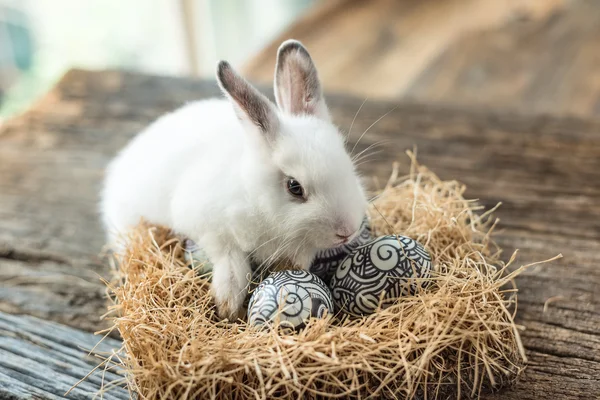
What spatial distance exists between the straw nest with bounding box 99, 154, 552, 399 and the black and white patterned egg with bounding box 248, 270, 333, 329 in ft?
0.09

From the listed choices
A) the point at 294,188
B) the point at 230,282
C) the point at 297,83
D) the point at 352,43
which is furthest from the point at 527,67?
the point at 230,282

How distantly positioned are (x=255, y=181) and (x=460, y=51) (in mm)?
3630

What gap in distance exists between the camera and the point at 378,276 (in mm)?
1501

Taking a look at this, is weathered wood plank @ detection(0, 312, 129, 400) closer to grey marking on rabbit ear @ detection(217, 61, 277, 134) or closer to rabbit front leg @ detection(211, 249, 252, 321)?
rabbit front leg @ detection(211, 249, 252, 321)

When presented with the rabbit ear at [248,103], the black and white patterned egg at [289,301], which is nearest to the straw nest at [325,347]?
the black and white patterned egg at [289,301]

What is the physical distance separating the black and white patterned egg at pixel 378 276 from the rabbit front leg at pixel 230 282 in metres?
0.24

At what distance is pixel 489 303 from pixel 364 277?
0.32 meters

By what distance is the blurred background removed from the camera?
401 centimetres

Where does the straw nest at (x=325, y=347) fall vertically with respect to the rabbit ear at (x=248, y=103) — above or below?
below

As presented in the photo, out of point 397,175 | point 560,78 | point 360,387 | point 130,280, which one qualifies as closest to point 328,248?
point 360,387

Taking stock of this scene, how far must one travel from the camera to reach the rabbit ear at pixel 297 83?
5.35ft

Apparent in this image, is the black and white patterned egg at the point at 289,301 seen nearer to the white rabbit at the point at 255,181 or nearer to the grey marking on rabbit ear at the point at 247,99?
the white rabbit at the point at 255,181

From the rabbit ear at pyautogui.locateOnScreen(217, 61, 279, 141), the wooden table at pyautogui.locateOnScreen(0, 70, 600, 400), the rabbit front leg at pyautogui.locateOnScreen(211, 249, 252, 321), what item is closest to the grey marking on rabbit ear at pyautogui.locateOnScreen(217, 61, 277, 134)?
the rabbit ear at pyautogui.locateOnScreen(217, 61, 279, 141)

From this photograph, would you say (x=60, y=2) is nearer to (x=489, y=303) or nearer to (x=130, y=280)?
(x=130, y=280)
